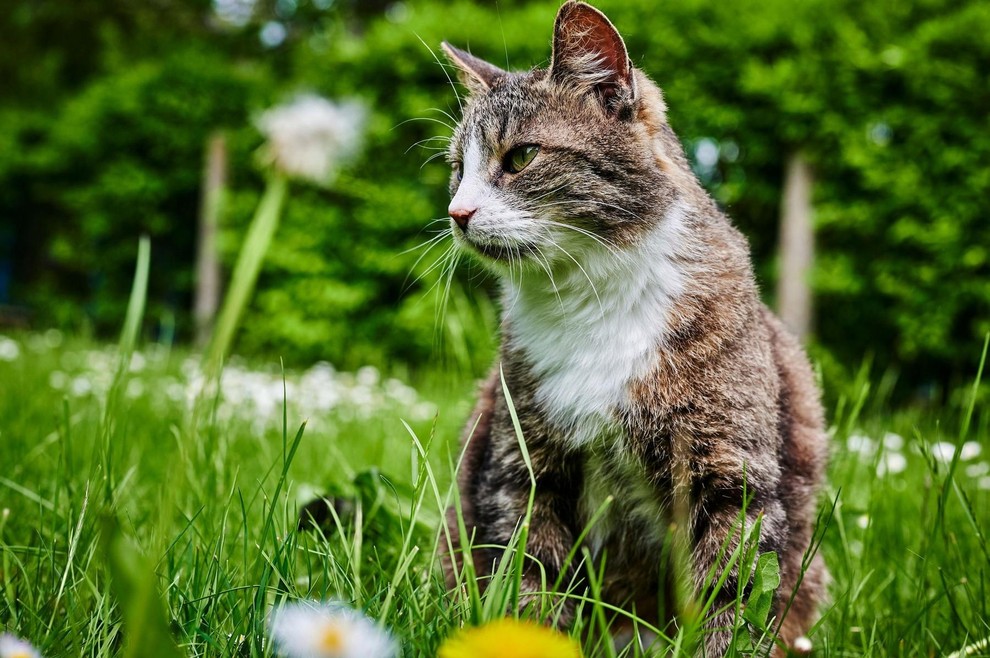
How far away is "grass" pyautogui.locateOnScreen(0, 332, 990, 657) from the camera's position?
118 centimetres

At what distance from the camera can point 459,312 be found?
3.90m

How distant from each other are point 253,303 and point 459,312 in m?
3.55

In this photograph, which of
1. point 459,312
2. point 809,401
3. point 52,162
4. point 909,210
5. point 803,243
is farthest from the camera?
point 52,162

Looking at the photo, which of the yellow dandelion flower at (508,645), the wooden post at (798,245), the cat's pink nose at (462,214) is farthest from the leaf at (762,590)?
the wooden post at (798,245)

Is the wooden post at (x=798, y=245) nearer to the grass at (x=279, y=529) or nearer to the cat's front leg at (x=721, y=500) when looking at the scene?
the grass at (x=279, y=529)

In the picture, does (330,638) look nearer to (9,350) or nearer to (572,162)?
(572,162)

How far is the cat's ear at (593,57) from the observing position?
1668 millimetres

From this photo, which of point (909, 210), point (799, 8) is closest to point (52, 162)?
point (799, 8)

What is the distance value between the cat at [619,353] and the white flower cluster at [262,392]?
1806mm

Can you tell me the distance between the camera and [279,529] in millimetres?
1468

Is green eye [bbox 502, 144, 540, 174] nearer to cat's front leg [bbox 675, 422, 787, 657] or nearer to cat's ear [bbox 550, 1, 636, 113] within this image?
cat's ear [bbox 550, 1, 636, 113]

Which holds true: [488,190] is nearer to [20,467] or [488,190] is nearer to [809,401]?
[809,401]

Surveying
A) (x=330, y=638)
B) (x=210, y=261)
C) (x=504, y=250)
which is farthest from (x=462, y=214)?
(x=210, y=261)

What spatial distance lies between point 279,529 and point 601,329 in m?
0.74
